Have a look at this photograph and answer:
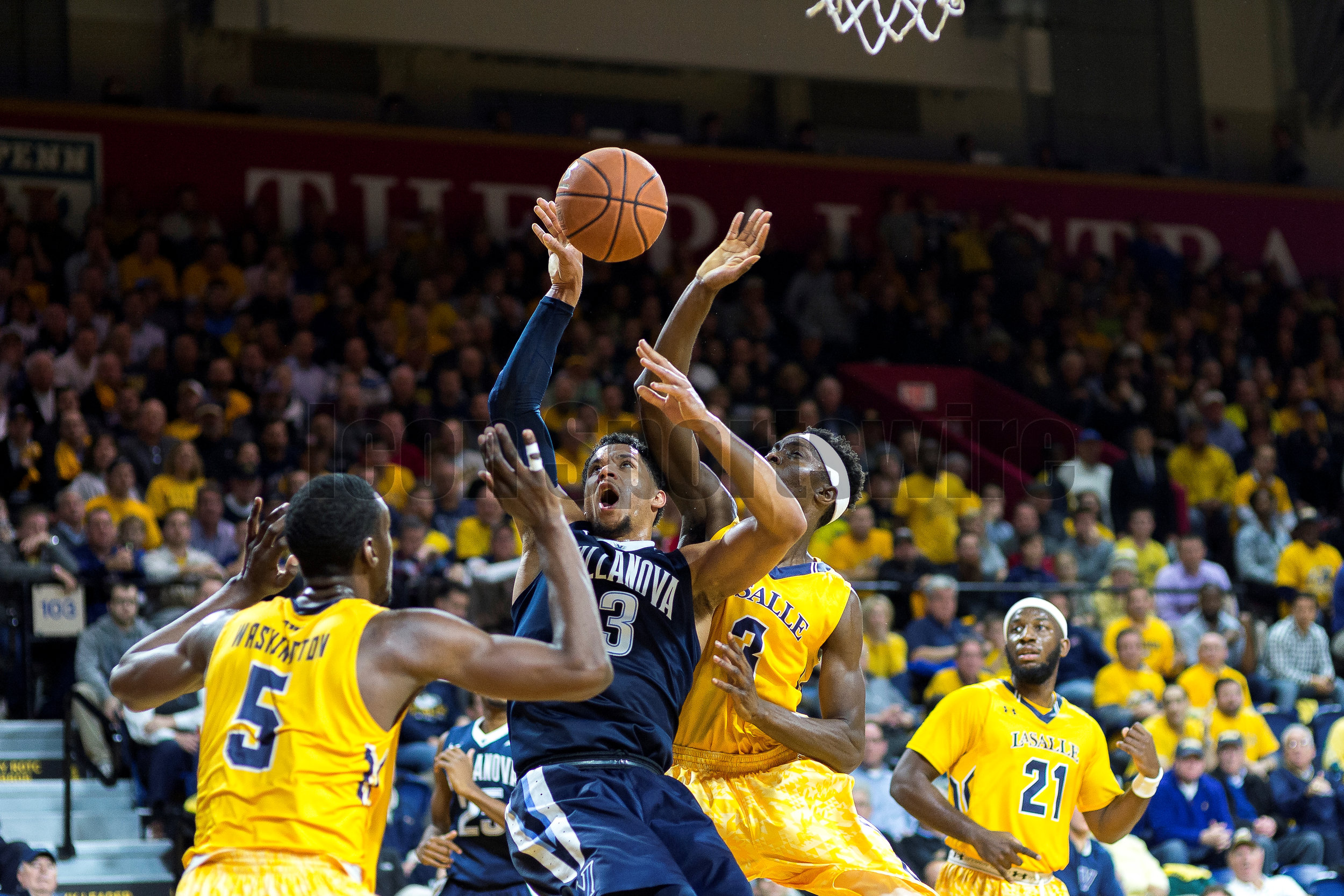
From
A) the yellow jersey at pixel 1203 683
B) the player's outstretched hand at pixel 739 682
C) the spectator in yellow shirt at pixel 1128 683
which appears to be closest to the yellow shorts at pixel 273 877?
the player's outstretched hand at pixel 739 682

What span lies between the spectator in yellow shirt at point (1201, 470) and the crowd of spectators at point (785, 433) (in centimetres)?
4

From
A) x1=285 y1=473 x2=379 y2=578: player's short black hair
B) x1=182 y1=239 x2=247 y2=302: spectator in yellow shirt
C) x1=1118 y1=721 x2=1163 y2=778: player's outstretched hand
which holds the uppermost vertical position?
x1=182 y1=239 x2=247 y2=302: spectator in yellow shirt

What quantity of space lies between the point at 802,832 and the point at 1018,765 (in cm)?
150

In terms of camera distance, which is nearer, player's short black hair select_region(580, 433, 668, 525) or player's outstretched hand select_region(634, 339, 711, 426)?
player's outstretched hand select_region(634, 339, 711, 426)

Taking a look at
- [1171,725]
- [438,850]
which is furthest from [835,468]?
[1171,725]

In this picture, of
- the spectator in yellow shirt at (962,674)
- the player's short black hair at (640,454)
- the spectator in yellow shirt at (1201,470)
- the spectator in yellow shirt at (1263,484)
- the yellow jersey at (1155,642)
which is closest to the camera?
the player's short black hair at (640,454)

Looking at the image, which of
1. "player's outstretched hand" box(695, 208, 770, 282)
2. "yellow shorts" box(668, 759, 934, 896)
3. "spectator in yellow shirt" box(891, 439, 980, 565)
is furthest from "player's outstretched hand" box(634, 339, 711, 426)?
"spectator in yellow shirt" box(891, 439, 980, 565)

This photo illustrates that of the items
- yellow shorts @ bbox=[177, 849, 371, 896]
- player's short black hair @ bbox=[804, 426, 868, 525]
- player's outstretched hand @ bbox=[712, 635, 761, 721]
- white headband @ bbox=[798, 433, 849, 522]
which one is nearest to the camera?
yellow shorts @ bbox=[177, 849, 371, 896]

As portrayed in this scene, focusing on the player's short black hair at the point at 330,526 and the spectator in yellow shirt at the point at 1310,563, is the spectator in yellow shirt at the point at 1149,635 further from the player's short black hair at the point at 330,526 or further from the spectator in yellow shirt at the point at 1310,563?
the player's short black hair at the point at 330,526

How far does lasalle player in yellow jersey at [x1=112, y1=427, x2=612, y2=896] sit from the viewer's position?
12.8 feet

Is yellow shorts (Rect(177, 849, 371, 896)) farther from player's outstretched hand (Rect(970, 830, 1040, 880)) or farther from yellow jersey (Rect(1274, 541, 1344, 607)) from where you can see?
yellow jersey (Rect(1274, 541, 1344, 607))

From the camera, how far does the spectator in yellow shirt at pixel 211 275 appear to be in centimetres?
1462

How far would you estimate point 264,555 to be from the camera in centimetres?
461

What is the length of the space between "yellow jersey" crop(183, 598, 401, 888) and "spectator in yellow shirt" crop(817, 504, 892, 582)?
910 centimetres
